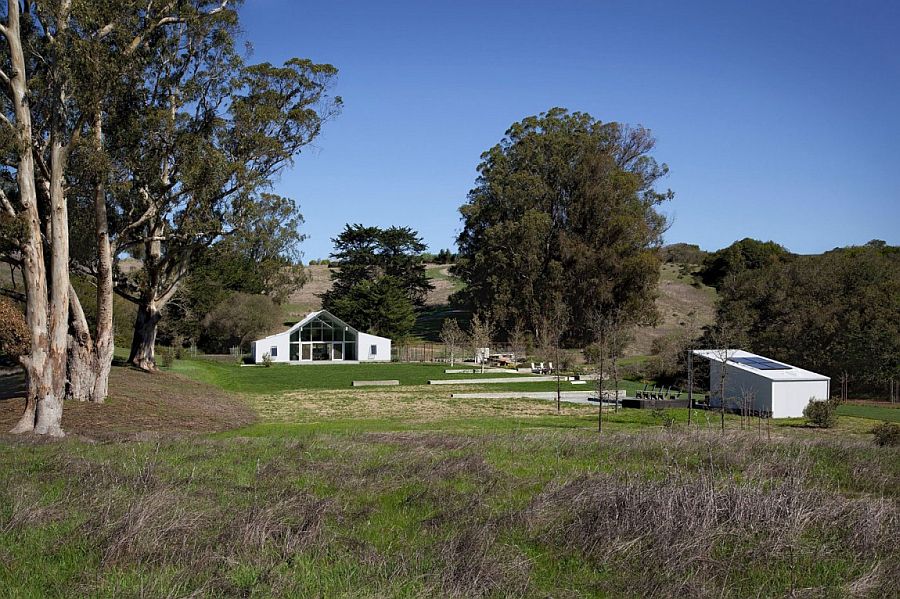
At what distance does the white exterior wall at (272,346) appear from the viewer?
53.7 metres

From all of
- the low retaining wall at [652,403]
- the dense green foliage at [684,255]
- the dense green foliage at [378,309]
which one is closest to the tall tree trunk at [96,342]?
the low retaining wall at [652,403]

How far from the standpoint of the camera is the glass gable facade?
56594 mm

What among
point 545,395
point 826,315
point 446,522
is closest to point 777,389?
point 545,395

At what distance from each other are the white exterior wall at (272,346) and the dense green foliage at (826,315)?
30.5 meters

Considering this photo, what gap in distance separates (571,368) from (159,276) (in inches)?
1054

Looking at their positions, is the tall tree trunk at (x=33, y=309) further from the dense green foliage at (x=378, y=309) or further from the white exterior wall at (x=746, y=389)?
the dense green foliage at (x=378, y=309)

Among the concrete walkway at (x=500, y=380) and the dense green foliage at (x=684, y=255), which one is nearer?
the concrete walkway at (x=500, y=380)

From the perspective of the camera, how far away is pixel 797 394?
26594 mm

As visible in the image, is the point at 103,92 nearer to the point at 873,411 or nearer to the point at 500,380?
the point at 500,380

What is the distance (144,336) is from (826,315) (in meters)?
34.4

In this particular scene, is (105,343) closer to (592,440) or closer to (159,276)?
(159,276)

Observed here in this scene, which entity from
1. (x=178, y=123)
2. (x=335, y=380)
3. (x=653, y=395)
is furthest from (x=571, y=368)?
(x=178, y=123)

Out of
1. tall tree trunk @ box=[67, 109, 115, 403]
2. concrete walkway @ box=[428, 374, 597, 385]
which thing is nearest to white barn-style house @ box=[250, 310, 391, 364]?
concrete walkway @ box=[428, 374, 597, 385]

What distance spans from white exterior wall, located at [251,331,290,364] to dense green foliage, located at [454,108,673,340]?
1460cm
